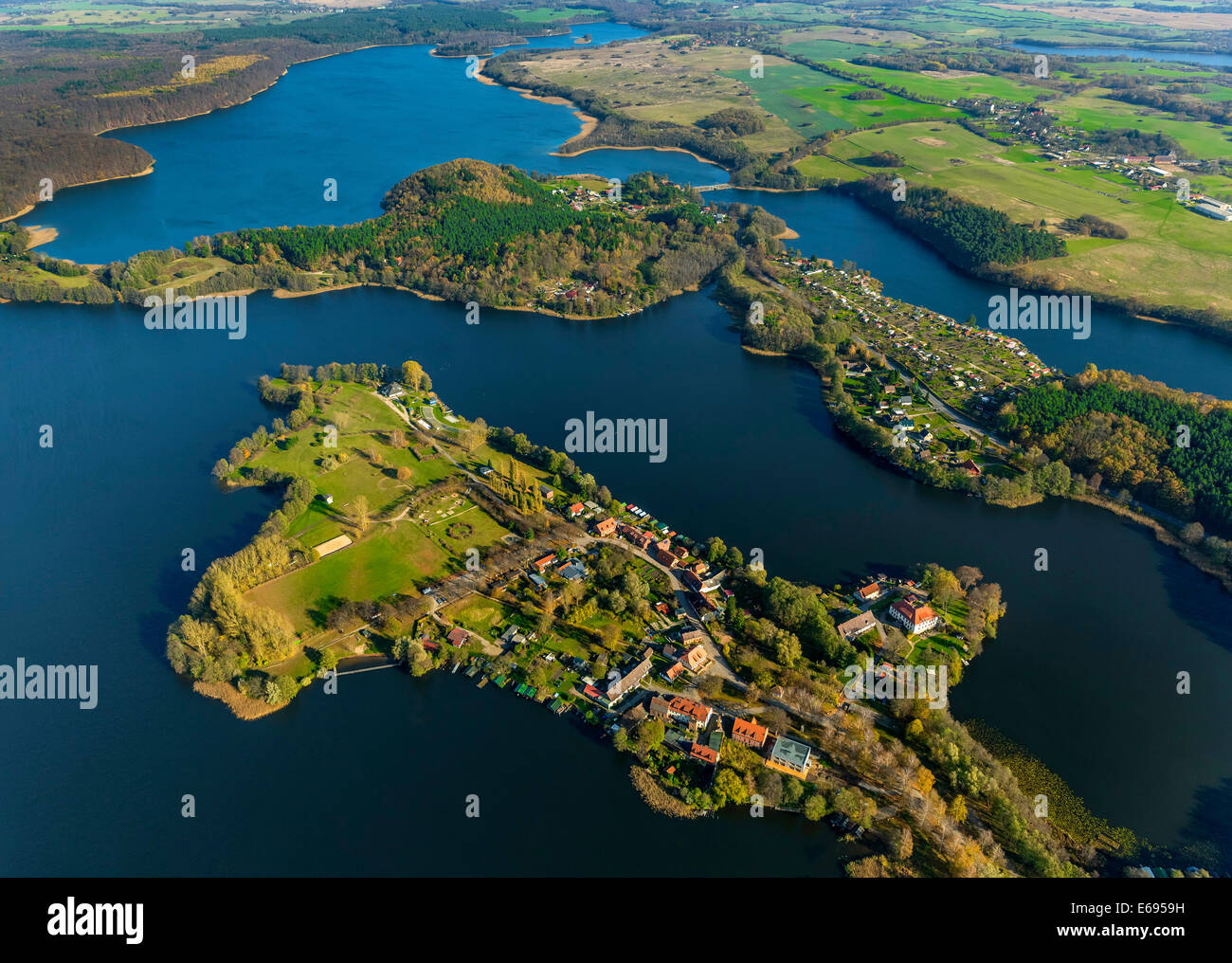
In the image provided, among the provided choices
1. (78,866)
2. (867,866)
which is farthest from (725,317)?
(78,866)

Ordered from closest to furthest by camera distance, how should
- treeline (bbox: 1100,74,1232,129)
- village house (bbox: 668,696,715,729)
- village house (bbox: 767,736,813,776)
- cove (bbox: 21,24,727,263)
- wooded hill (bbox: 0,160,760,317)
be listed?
village house (bbox: 767,736,813,776) → village house (bbox: 668,696,715,729) → wooded hill (bbox: 0,160,760,317) → cove (bbox: 21,24,727,263) → treeline (bbox: 1100,74,1232,129)

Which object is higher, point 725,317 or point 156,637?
point 725,317

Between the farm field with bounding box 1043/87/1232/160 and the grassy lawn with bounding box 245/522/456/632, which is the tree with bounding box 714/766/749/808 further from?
the farm field with bounding box 1043/87/1232/160

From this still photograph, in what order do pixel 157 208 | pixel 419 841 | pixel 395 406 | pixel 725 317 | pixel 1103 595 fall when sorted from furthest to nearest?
1. pixel 157 208
2. pixel 725 317
3. pixel 395 406
4. pixel 1103 595
5. pixel 419 841

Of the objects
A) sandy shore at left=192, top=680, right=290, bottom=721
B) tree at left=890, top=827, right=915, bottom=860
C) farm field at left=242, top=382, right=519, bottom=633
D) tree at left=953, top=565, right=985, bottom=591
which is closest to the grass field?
tree at left=953, top=565, right=985, bottom=591

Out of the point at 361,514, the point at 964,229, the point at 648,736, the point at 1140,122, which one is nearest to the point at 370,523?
the point at 361,514

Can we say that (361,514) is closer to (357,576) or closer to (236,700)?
(357,576)
